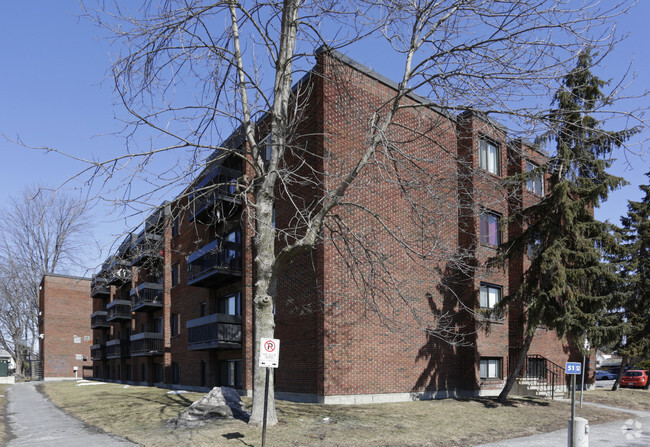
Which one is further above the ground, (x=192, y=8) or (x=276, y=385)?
(x=192, y=8)

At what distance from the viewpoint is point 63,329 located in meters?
57.7

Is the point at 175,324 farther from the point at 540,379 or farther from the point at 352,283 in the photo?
the point at 540,379

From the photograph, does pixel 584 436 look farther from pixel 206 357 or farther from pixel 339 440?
pixel 206 357

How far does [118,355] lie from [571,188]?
3460 cm

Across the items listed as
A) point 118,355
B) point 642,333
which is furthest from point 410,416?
point 118,355

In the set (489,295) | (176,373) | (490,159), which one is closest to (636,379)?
(489,295)

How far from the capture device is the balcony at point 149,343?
32.0 meters

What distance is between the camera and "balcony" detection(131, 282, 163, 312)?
104ft

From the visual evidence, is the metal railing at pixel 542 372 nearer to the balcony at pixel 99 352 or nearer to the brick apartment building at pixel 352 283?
the brick apartment building at pixel 352 283

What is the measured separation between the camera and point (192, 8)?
1273 centimetres

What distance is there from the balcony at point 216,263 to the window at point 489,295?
10183mm

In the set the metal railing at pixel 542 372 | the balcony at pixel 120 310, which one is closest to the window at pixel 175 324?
the balcony at pixel 120 310

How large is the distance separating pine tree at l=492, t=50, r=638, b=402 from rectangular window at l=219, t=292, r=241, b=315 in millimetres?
10843

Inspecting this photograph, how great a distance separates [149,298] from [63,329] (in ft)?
98.4
